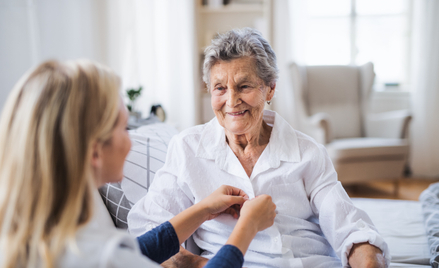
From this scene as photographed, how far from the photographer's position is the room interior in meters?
3.23

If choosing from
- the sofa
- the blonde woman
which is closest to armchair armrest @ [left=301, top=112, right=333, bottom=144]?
the sofa

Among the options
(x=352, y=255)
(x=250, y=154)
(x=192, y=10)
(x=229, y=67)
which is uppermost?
(x=192, y=10)

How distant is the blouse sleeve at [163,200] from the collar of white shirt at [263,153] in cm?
10

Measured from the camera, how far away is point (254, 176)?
1.11m

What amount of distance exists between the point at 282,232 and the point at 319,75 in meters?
2.75

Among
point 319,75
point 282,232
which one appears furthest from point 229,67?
point 319,75

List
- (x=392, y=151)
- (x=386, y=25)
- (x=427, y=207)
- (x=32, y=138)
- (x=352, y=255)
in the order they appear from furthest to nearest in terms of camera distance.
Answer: (x=386, y=25), (x=392, y=151), (x=427, y=207), (x=352, y=255), (x=32, y=138)

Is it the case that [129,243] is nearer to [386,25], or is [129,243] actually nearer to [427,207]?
[427,207]

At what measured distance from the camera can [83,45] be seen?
9.93ft

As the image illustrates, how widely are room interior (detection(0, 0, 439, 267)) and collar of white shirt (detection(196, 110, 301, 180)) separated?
76.1 inches

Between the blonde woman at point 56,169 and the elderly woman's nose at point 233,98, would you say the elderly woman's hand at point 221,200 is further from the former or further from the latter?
the blonde woman at point 56,169

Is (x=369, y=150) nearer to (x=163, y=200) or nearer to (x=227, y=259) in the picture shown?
(x=163, y=200)

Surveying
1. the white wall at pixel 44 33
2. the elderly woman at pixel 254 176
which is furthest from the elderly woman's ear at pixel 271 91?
the white wall at pixel 44 33

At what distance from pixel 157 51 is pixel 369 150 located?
234 cm
